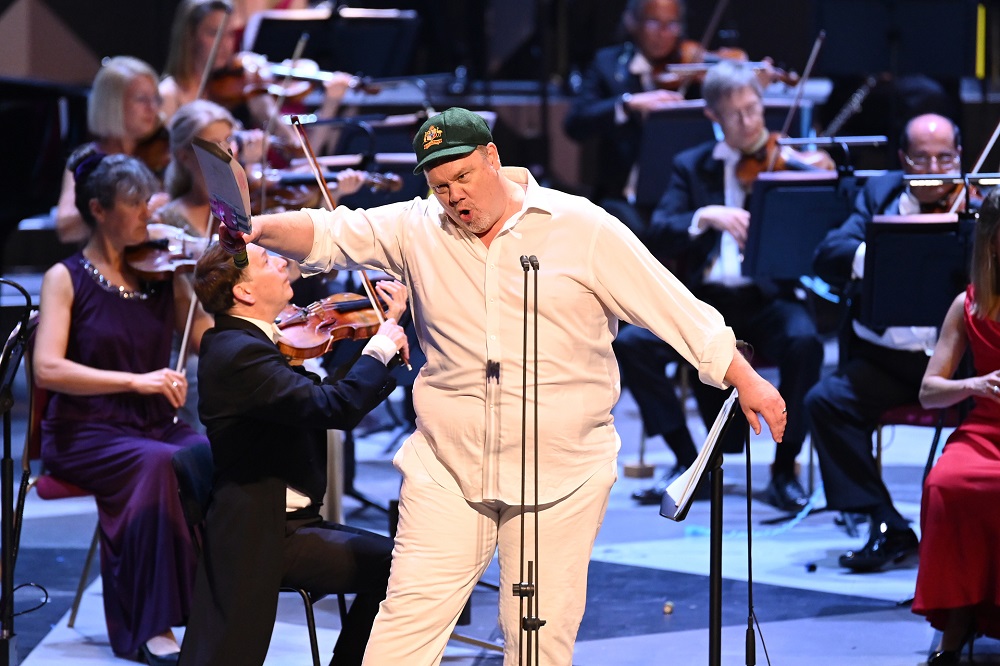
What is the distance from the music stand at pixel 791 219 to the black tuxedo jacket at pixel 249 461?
7.13 ft

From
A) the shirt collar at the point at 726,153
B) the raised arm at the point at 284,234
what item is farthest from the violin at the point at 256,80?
the raised arm at the point at 284,234

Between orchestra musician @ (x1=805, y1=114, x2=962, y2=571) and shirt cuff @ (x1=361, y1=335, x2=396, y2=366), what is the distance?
1992 millimetres

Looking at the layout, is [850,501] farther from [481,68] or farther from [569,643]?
[481,68]

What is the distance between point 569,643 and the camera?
296 centimetres

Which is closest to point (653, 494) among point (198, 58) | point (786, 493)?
point (786, 493)

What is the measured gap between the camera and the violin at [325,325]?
369 cm

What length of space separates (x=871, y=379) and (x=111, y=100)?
3.09 meters

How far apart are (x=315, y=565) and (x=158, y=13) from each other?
626 centimetres

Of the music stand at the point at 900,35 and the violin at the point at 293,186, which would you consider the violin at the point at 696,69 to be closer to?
the music stand at the point at 900,35

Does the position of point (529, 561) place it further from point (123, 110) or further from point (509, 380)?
point (123, 110)

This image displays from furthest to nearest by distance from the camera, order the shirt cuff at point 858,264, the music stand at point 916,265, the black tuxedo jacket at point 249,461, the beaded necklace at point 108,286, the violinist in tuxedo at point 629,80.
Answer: the violinist in tuxedo at point 629,80
the shirt cuff at point 858,264
the music stand at point 916,265
the beaded necklace at point 108,286
the black tuxedo jacket at point 249,461

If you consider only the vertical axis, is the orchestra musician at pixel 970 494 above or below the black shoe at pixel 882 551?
above

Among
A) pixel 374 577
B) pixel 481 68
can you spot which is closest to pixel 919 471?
pixel 374 577

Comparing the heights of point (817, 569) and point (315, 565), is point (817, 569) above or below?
below
